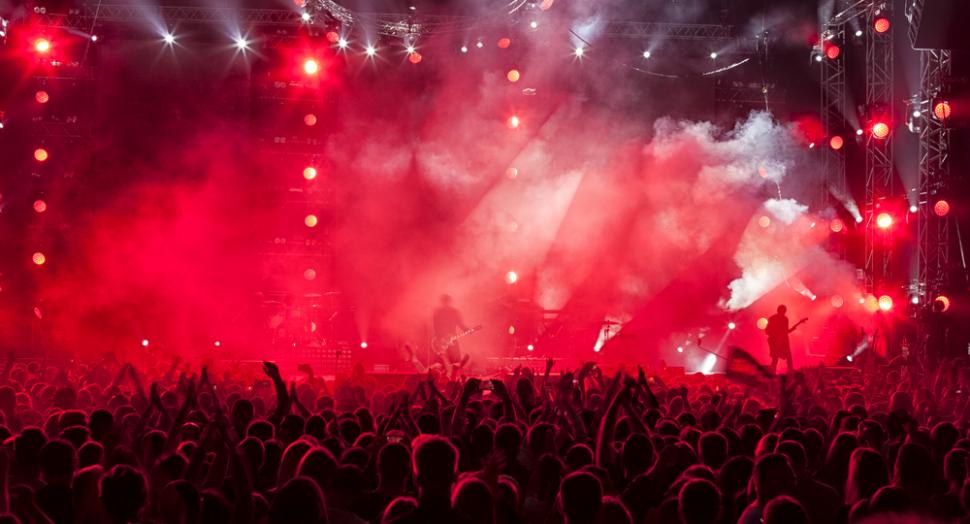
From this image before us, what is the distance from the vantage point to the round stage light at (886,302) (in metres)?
15.5

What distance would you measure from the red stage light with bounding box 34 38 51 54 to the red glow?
49.3 feet

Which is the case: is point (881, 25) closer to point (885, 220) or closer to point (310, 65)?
point (885, 220)

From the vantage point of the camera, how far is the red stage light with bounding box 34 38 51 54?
16.9m

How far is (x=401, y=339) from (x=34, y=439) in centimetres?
1635

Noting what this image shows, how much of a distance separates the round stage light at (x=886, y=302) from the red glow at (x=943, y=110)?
303 centimetres

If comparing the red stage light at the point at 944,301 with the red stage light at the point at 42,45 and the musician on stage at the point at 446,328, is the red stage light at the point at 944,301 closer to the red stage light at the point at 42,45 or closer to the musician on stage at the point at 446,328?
the musician on stage at the point at 446,328

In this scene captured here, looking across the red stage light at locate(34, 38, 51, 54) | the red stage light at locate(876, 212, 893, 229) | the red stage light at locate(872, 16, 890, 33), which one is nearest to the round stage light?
the red stage light at locate(876, 212, 893, 229)

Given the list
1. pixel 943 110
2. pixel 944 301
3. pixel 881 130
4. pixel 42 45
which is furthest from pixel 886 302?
pixel 42 45

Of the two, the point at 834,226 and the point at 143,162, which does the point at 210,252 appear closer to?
the point at 143,162

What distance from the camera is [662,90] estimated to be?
22.1 m

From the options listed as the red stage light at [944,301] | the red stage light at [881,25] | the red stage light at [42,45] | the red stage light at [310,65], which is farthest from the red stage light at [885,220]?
the red stage light at [42,45]

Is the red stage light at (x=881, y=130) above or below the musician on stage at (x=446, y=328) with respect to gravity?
above

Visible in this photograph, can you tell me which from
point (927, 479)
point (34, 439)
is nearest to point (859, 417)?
point (927, 479)

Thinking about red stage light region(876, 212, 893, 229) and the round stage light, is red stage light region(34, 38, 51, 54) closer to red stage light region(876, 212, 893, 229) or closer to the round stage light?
red stage light region(876, 212, 893, 229)
